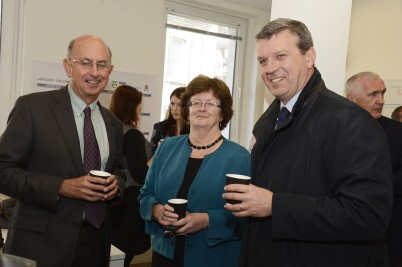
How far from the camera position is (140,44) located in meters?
4.26

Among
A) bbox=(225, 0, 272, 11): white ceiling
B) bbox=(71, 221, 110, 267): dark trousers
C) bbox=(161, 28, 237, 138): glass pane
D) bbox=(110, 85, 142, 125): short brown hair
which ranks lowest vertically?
bbox=(71, 221, 110, 267): dark trousers

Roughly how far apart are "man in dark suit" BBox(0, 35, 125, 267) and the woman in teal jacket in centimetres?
29

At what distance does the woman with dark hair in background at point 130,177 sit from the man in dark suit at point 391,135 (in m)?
1.70

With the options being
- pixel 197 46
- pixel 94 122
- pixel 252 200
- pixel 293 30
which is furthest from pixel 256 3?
pixel 252 200

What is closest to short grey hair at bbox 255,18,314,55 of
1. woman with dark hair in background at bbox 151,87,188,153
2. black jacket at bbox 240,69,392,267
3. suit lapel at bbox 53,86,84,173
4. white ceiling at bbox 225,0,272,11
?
black jacket at bbox 240,69,392,267

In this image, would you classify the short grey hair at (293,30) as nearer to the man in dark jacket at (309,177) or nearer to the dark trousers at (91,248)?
the man in dark jacket at (309,177)

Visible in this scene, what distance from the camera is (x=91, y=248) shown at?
1860mm

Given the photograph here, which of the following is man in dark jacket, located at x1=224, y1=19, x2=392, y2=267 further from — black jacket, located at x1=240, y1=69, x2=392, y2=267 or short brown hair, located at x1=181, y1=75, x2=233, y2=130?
short brown hair, located at x1=181, y1=75, x2=233, y2=130

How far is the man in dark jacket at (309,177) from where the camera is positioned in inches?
47.1

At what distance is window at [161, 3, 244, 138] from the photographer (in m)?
4.70

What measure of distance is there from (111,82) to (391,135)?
108 inches

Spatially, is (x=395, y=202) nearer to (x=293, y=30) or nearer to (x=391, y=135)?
(x=391, y=135)

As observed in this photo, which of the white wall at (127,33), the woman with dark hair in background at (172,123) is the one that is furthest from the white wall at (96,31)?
the woman with dark hair in background at (172,123)

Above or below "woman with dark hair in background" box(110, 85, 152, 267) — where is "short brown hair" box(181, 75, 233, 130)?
above
